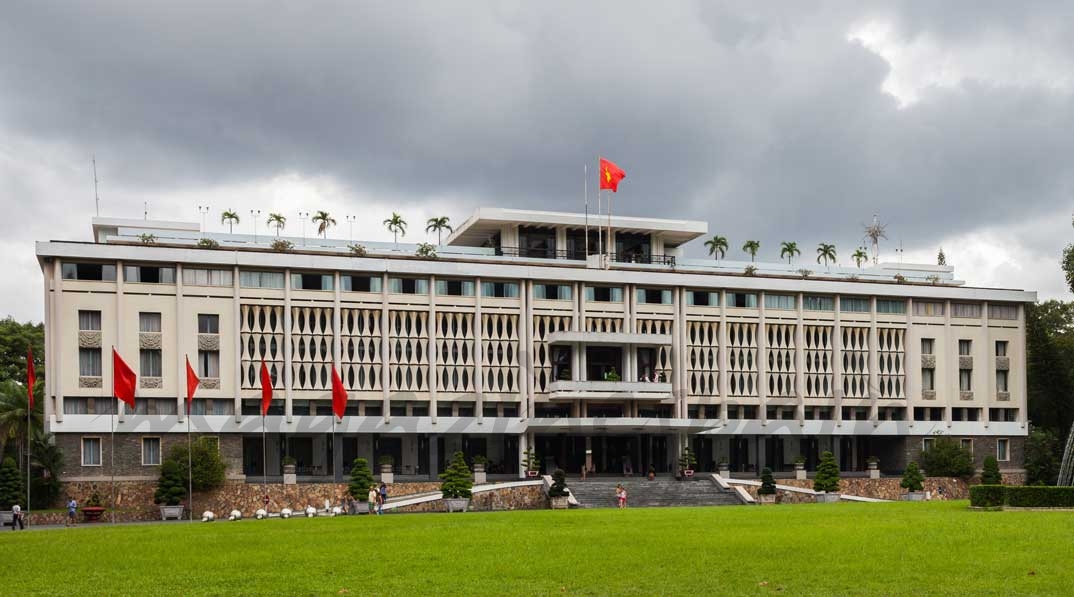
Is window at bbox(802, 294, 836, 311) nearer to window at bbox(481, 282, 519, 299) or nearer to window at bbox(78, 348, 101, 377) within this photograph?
window at bbox(481, 282, 519, 299)

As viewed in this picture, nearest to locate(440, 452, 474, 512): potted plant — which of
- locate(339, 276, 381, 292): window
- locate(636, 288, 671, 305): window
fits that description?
locate(339, 276, 381, 292): window

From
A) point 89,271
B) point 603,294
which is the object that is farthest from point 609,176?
point 89,271

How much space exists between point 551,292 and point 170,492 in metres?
25.8

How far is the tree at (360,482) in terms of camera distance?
58062mm

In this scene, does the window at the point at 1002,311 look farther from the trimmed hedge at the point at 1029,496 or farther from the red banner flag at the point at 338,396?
the red banner flag at the point at 338,396

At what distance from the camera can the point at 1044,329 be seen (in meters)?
84.1

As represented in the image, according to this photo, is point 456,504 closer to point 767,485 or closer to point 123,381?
point 123,381

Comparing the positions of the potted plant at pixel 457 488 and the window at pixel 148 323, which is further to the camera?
the window at pixel 148 323

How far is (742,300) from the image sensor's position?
76812 millimetres

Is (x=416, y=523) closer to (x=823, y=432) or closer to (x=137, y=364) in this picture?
(x=137, y=364)

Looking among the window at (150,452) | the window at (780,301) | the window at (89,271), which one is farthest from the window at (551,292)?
the window at (89,271)

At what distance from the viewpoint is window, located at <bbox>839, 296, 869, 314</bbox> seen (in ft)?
260

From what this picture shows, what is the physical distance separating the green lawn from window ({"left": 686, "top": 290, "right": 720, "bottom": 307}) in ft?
126

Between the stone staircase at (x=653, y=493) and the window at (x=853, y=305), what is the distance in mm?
18461
